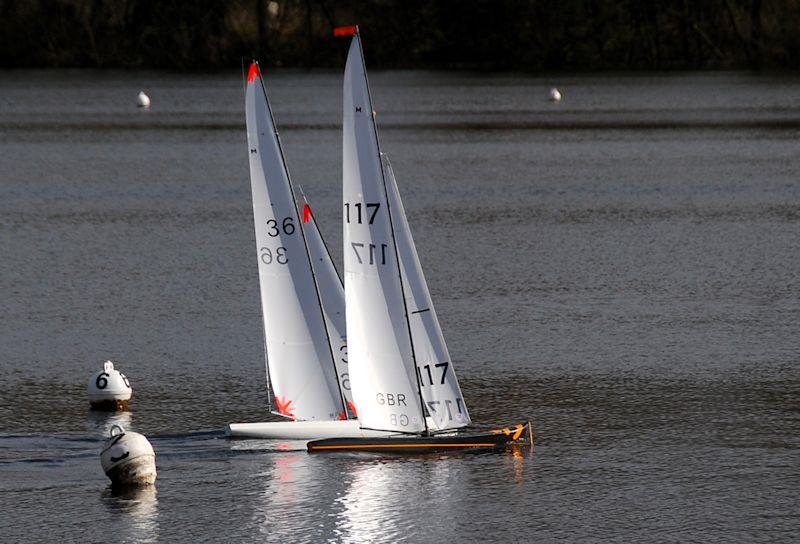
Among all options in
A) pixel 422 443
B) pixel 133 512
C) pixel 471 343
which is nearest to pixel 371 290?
pixel 422 443

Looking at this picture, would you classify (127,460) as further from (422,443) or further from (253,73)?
(253,73)

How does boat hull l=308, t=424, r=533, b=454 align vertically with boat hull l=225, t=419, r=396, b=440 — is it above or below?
below

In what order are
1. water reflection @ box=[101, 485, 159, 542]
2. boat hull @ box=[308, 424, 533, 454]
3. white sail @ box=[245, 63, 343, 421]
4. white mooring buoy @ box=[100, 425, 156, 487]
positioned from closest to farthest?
water reflection @ box=[101, 485, 159, 542] < white mooring buoy @ box=[100, 425, 156, 487] < boat hull @ box=[308, 424, 533, 454] < white sail @ box=[245, 63, 343, 421]

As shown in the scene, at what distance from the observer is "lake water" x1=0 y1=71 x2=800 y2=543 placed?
70.5 ft

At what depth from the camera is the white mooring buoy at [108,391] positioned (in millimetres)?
27078

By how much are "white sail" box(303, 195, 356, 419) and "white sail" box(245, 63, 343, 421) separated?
13.3 inches

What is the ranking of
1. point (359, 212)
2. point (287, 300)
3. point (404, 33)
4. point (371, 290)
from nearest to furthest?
point (359, 212) → point (371, 290) → point (287, 300) → point (404, 33)

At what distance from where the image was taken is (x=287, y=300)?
24.9m

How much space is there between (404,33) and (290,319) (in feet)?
527

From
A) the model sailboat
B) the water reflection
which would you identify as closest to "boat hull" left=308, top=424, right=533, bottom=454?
the model sailboat

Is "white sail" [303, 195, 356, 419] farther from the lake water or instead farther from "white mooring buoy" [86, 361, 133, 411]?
"white mooring buoy" [86, 361, 133, 411]

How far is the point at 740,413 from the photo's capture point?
2662 cm

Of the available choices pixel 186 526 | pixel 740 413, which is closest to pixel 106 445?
pixel 186 526

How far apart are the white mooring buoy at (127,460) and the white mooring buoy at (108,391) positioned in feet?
15.2
